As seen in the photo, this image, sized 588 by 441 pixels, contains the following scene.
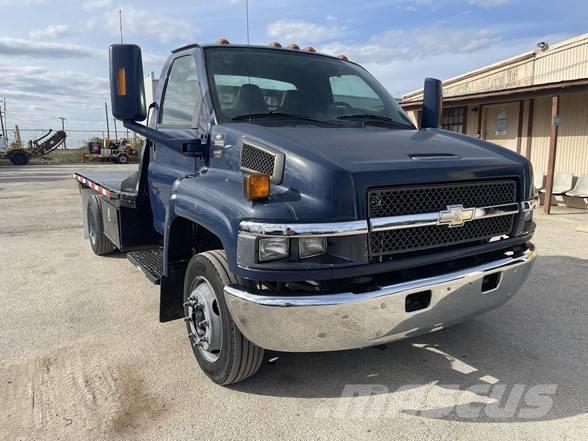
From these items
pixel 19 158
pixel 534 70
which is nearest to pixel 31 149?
pixel 19 158

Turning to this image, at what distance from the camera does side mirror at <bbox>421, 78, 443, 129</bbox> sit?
14.2 ft

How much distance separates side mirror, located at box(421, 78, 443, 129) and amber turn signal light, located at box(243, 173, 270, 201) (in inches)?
88.9

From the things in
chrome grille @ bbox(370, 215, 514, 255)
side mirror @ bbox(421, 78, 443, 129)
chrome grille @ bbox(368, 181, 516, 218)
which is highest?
side mirror @ bbox(421, 78, 443, 129)

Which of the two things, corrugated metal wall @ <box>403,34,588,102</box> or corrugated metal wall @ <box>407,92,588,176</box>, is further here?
corrugated metal wall @ <box>403,34,588,102</box>

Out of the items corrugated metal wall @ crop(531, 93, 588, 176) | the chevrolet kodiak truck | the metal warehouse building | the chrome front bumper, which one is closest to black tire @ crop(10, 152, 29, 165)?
the metal warehouse building

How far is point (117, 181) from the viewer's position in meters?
6.29

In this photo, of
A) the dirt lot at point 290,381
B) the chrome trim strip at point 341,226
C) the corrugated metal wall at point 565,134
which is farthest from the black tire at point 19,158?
the chrome trim strip at point 341,226

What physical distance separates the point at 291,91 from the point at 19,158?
32842 millimetres

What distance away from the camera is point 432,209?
2.78 m

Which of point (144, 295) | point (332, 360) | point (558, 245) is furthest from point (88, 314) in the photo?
point (558, 245)

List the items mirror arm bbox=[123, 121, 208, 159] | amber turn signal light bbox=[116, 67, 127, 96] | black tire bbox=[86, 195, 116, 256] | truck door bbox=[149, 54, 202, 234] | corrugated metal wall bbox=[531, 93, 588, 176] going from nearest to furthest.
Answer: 1. amber turn signal light bbox=[116, 67, 127, 96]
2. mirror arm bbox=[123, 121, 208, 159]
3. truck door bbox=[149, 54, 202, 234]
4. black tire bbox=[86, 195, 116, 256]
5. corrugated metal wall bbox=[531, 93, 588, 176]

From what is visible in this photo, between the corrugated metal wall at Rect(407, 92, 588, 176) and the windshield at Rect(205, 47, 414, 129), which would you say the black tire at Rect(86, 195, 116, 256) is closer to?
the windshield at Rect(205, 47, 414, 129)

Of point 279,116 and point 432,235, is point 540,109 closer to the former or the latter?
point 279,116

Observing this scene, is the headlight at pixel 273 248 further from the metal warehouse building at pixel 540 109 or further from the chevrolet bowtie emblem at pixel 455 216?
the metal warehouse building at pixel 540 109
